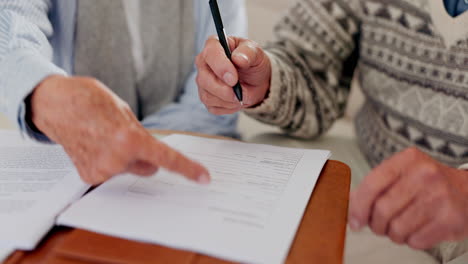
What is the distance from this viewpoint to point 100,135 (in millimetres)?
392

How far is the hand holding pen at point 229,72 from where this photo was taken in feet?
1.82

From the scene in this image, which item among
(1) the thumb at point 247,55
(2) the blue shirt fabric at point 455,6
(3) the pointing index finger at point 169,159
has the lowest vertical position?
(3) the pointing index finger at point 169,159

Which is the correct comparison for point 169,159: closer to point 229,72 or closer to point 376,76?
point 229,72

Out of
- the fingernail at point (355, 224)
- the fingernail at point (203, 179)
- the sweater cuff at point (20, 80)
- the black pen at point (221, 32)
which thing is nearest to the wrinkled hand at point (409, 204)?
the fingernail at point (355, 224)

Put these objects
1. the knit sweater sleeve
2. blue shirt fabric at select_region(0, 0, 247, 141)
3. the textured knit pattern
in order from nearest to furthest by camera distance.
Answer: blue shirt fabric at select_region(0, 0, 247, 141), the textured knit pattern, the knit sweater sleeve

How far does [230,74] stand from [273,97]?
6.2 inches

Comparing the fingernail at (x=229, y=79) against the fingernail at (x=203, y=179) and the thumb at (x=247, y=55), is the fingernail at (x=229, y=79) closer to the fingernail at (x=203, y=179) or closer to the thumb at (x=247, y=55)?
the thumb at (x=247, y=55)

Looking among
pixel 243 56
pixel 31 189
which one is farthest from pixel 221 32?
pixel 31 189

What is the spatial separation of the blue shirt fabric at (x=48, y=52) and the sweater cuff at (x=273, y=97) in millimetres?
125

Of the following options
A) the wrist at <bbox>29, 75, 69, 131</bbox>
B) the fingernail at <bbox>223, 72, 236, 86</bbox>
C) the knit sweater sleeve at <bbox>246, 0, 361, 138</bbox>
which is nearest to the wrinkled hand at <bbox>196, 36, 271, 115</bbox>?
the fingernail at <bbox>223, 72, 236, 86</bbox>

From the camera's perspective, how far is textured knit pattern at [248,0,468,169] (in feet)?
2.22

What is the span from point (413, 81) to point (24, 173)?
65 cm

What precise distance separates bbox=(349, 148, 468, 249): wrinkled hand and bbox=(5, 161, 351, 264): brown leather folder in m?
0.03

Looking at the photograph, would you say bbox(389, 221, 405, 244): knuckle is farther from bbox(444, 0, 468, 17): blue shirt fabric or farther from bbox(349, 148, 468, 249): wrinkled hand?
bbox(444, 0, 468, 17): blue shirt fabric
